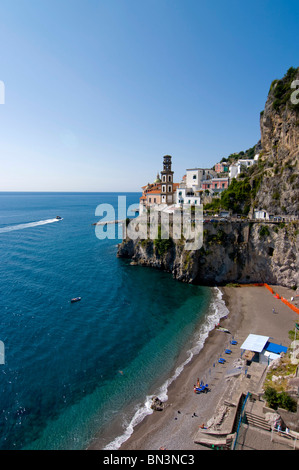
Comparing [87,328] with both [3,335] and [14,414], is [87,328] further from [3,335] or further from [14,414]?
[14,414]

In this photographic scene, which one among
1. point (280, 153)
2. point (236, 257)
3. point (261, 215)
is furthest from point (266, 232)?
point (280, 153)

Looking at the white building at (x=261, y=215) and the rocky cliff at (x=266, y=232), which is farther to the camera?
the white building at (x=261, y=215)

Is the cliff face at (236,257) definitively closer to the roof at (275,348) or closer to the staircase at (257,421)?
the roof at (275,348)

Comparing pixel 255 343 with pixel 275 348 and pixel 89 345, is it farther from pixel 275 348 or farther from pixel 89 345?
pixel 89 345

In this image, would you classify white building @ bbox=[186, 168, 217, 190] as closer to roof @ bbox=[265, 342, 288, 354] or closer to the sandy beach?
the sandy beach

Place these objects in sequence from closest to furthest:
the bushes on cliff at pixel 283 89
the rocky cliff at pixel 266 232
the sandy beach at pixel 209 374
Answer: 1. the sandy beach at pixel 209 374
2. the rocky cliff at pixel 266 232
3. the bushes on cliff at pixel 283 89

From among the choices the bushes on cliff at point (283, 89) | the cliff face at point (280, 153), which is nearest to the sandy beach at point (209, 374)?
the cliff face at point (280, 153)

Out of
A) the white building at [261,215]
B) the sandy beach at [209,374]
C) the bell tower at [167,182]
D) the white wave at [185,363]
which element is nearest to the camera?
the sandy beach at [209,374]
